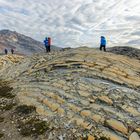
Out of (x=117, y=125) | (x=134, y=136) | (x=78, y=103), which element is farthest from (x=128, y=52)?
(x=134, y=136)

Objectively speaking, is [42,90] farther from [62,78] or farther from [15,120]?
[15,120]

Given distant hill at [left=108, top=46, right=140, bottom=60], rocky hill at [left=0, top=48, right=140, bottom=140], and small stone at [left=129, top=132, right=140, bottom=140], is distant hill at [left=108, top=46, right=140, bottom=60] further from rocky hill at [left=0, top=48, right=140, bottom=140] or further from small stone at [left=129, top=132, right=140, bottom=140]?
small stone at [left=129, top=132, right=140, bottom=140]

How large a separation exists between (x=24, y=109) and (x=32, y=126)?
2841 mm

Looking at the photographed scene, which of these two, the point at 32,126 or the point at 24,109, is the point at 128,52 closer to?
the point at 24,109

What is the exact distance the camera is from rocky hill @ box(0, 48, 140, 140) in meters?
20.3

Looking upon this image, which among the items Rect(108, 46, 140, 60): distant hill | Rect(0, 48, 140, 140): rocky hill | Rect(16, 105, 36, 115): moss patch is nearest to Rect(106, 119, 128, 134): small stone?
Rect(0, 48, 140, 140): rocky hill

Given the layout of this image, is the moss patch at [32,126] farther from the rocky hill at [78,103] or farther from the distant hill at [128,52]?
the distant hill at [128,52]

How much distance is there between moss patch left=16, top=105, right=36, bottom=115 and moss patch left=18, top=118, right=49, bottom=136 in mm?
1234

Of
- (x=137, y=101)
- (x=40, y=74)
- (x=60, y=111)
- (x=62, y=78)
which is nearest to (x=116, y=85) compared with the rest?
(x=137, y=101)

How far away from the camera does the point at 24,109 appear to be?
2386 cm

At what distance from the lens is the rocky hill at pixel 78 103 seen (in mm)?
20312

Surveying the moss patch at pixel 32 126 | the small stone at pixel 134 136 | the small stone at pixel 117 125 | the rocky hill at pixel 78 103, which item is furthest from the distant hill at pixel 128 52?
the moss patch at pixel 32 126

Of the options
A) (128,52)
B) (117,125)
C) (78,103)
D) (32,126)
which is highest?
(128,52)

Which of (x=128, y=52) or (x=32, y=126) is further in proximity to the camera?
(x=128, y=52)
